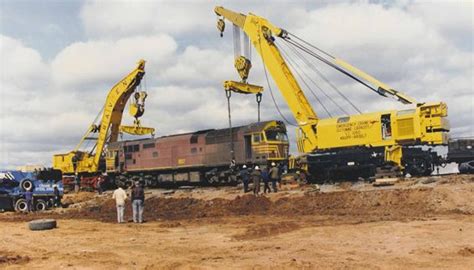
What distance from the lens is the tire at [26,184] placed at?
2795cm

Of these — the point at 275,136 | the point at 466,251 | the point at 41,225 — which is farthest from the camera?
the point at 275,136

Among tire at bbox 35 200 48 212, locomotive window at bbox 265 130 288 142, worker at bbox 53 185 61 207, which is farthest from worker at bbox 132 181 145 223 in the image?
locomotive window at bbox 265 130 288 142

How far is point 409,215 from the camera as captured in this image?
1767 cm

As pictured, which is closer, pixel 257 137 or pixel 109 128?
pixel 257 137

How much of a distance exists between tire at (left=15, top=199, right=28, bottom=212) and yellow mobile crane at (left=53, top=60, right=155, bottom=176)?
12.8 m

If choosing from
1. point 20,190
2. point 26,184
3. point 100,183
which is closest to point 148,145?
point 100,183

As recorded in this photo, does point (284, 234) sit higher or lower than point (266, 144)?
lower

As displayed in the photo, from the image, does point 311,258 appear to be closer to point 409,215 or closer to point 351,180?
point 409,215

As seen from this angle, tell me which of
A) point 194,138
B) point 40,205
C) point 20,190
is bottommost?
point 40,205

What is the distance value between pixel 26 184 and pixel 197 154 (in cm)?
1088

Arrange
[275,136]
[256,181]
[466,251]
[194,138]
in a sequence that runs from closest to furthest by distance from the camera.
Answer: [466,251] < [256,181] < [275,136] < [194,138]

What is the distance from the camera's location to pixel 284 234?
14711 millimetres

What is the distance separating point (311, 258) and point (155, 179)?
2785cm

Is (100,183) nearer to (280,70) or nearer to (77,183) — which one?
(77,183)
